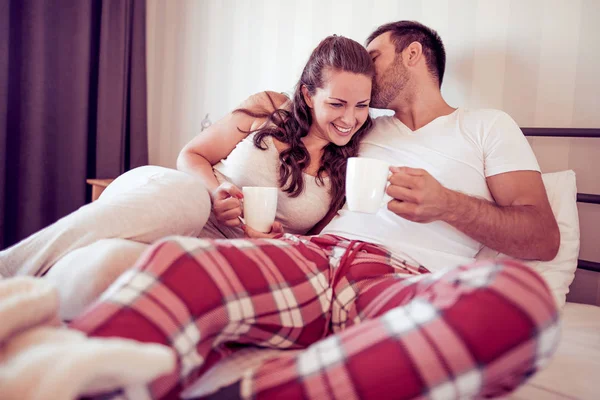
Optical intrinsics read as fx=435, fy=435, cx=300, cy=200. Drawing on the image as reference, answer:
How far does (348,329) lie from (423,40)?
110cm

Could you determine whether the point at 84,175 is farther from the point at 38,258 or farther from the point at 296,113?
the point at 38,258

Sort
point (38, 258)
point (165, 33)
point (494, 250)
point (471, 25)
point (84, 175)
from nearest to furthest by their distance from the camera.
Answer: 1. point (38, 258)
2. point (494, 250)
3. point (471, 25)
4. point (84, 175)
5. point (165, 33)

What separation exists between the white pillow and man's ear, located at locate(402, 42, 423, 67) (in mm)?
520

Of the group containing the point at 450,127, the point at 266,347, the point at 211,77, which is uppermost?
the point at 211,77

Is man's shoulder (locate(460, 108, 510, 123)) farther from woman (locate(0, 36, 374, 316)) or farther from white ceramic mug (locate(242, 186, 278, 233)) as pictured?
white ceramic mug (locate(242, 186, 278, 233))

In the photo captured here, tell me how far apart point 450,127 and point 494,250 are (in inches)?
14.3

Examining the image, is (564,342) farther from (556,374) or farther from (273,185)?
(273,185)

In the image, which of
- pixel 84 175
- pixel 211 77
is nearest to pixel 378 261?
pixel 211 77

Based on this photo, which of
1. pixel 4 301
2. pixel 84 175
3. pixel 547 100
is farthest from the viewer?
pixel 84 175

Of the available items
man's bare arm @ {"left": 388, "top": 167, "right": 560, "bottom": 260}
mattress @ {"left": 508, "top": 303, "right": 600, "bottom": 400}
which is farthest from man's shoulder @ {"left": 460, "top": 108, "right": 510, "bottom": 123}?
mattress @ {"left": 508, "top": 303, "right": 600, "bottom": 400}

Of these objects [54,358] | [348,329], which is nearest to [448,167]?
[348,329]

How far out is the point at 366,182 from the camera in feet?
3.08

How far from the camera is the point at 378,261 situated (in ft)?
3.16

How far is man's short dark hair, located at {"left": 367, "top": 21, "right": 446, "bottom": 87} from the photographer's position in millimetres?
1390
